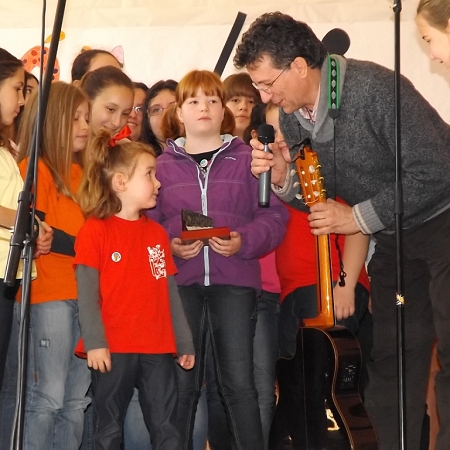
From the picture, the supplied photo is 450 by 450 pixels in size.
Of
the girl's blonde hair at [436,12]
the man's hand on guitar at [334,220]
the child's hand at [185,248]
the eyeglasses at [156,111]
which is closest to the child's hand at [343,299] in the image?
the man's hand on guitar at [334,220]

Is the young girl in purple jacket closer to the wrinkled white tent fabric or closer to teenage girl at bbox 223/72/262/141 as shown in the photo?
teenage girl at bbox 223/72/262/141

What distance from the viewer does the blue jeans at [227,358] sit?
10.6 feet

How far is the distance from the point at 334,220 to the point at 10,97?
4.63 ft

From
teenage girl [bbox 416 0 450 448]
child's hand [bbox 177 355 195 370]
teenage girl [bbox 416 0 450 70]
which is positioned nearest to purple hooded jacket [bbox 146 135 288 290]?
child's hand [bbox 177 355 195 370]

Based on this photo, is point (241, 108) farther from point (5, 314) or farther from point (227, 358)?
point (5, 314)

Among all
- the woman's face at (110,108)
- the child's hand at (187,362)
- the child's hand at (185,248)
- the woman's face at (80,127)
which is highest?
the woman's face at (110,108)

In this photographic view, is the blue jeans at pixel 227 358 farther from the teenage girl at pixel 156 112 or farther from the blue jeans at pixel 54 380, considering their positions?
the teenage girl at pixel 156 112

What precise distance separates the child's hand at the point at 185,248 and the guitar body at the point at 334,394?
1.86ft

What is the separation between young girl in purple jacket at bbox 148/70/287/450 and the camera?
325cm

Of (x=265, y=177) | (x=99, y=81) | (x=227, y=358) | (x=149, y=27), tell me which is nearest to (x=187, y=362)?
(x=227, y=358)

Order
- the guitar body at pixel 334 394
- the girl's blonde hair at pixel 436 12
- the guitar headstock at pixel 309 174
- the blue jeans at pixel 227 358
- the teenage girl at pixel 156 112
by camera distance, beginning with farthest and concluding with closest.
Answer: the teenage girl at pixel 156 112 < the blue jeans at pixel 227 358 < the guitar headstock at pixel 309 174 < the guitar body at pixel 334 394 < the girl's blonde hair at pixel 436 12

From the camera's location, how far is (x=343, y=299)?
3271 mm

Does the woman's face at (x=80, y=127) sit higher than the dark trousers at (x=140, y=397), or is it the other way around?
the woman's face at (x=80, y=127)

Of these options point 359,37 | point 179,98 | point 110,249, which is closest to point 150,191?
point 110,249
